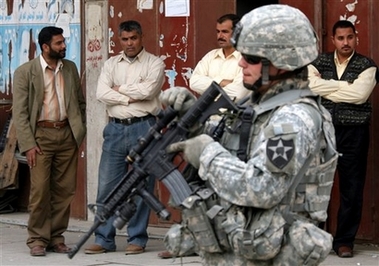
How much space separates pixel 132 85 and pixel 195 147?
15.0ft

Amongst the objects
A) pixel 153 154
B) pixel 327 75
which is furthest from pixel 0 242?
pixel 153 154

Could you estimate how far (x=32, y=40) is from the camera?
11.4m

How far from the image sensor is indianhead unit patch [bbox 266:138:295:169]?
4008 millimetres

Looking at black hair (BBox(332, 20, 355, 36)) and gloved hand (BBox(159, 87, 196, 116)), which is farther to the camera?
black hair (BBox(332, 20, 355, 36))

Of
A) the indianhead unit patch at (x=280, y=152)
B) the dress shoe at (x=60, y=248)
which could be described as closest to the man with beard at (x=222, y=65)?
the dress shoe at (x=60, y=248)

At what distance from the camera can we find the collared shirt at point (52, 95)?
8992mm

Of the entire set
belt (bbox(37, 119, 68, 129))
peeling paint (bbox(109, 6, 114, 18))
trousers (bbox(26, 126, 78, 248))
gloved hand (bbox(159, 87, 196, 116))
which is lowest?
trousers (bbox(26, 126, 78, 248))

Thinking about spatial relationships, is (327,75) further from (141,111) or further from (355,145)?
(141,111)

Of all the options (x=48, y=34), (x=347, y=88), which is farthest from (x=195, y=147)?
(x=48, y=34)

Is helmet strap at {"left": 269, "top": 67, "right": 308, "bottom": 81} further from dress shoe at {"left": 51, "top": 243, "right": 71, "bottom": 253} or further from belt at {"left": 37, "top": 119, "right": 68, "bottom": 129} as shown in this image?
dress shoe at {"left": 51, "top": 243, "right": 71, "bottom": 253}

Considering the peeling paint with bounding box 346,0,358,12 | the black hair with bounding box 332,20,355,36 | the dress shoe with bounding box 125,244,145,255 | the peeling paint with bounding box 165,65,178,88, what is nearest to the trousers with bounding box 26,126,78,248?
the dress shoe with bounding box 125,244,145,255

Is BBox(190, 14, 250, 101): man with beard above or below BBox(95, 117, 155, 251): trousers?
above

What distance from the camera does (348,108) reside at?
8297mm

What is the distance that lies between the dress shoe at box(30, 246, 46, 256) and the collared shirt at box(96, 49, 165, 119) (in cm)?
134
